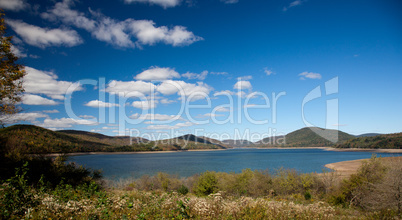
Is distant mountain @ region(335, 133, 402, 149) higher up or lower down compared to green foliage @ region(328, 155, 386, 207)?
lower down

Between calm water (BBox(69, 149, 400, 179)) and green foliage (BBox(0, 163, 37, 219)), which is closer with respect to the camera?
green foliage (BBox(0, 163, 37, 219))

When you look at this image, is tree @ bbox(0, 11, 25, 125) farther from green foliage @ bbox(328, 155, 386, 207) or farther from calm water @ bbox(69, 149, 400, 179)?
green foliage @ bbox(328, 155, 386, 207)

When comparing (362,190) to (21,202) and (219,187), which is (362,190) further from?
(21,202)

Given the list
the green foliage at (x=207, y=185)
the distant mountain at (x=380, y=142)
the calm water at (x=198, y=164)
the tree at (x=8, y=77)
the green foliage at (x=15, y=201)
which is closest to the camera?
the green foliage at (x=15, y=201)

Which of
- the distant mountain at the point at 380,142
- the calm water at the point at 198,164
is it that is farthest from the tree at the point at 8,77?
the distant mountain at the point at 380,142

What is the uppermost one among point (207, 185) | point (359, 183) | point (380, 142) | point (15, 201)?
point (15, 201)

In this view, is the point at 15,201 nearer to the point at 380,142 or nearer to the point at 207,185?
the point at 207,185

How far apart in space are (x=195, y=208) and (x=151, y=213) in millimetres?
1197

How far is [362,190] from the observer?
671 inches

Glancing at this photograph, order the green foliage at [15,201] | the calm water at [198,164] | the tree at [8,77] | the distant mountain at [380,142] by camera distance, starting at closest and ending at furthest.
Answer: the green foliage at [15,201], the tree at [8,77], the calm water at [198,164], the distant mountain at [380,142]

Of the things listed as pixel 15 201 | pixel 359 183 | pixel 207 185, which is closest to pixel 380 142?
pixel 359 183

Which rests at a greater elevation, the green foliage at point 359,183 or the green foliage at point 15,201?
the green foliage at point 15,201

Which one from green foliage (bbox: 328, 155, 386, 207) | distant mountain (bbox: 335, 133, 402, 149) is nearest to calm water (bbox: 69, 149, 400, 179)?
green foliage (bbox: 328, 155, 386, 207)

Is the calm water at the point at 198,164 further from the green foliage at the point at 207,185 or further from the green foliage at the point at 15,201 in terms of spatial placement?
the green foliage at the point at 15,201
